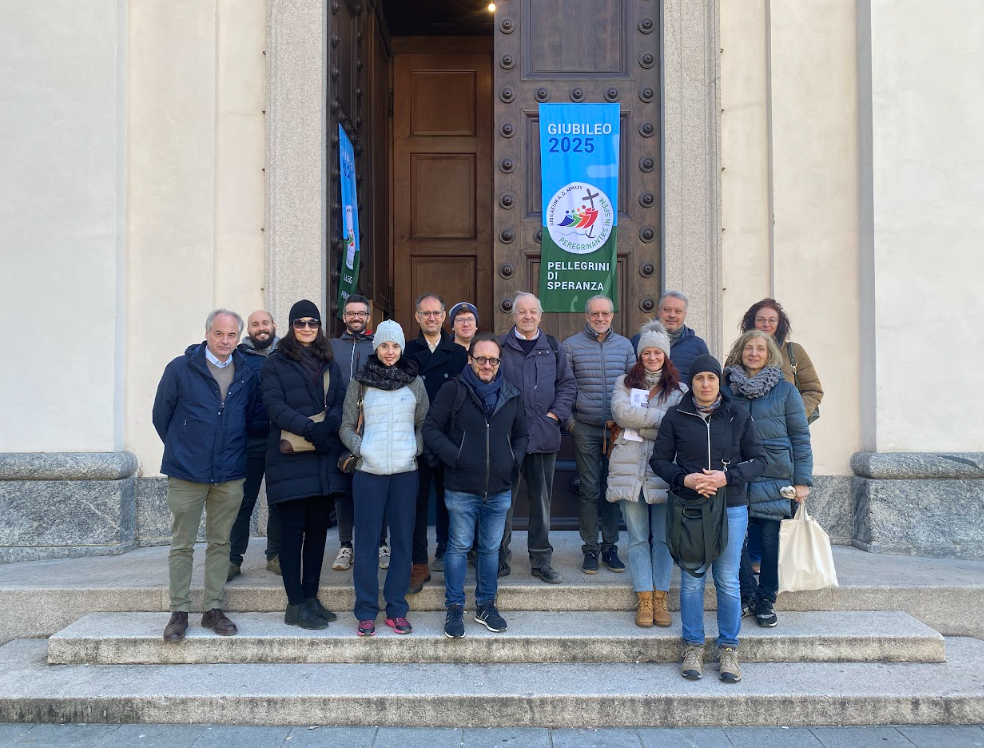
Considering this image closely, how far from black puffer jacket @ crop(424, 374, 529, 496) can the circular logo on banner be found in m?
2.53

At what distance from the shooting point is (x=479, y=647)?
4.54 m

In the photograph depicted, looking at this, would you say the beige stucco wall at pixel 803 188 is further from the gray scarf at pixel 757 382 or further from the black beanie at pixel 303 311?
the black beanie at pixel 303 311

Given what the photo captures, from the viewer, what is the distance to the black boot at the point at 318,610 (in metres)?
4.75

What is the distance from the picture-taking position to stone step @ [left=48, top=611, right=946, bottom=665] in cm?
452

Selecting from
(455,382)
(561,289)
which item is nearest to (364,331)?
(455,382)

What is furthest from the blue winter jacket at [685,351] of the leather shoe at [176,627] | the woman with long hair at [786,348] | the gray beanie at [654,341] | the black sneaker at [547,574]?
the leather shoe at [176,627]

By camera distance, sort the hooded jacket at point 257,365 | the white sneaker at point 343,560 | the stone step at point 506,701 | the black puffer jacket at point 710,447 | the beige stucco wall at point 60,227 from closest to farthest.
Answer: the stone step at point 506,701, the black puffer jacket at point 710,447, the hooded jacket at point 257,365, the white sneaker at point 343,560, the beige stucco wall at point 60,227

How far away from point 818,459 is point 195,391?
184 inches

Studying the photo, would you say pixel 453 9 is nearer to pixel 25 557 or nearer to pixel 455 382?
pixel 455 382

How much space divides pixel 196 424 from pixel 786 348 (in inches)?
143

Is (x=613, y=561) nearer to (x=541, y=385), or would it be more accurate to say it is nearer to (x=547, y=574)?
→ (x=547, y=574)

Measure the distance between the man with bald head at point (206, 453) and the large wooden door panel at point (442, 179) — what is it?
5.26 m

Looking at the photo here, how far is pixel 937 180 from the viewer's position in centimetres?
621

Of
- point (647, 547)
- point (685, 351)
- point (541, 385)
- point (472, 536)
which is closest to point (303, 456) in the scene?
point (472, 536)
